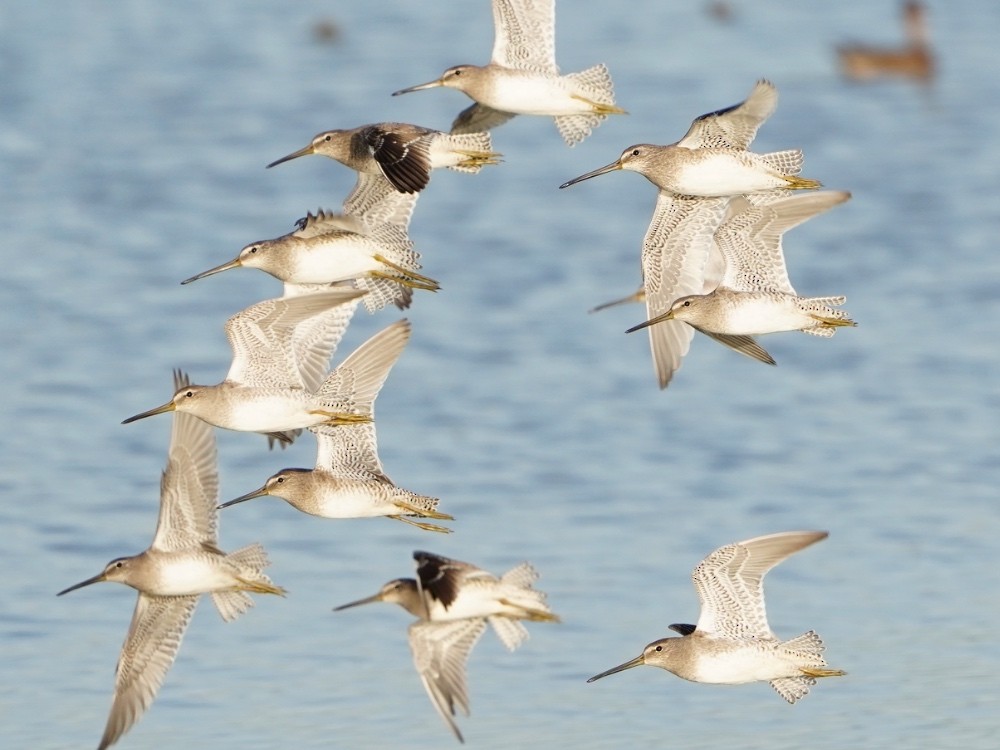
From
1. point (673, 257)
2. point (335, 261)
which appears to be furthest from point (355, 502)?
point (673, 257)

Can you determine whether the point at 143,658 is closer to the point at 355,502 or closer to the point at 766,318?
the point at 355,502

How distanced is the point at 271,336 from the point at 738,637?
231 cm

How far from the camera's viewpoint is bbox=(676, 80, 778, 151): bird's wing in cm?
902

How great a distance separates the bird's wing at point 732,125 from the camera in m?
9.02

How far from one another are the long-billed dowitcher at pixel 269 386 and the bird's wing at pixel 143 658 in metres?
0.97

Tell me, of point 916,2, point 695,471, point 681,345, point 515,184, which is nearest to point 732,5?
point 916,2

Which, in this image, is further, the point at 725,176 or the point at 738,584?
the point at 725,176

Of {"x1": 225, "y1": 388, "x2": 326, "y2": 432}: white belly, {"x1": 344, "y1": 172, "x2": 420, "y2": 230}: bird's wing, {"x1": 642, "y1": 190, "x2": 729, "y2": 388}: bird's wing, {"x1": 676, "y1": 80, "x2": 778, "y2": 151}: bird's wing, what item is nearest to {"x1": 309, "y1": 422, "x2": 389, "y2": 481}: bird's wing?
{"x1": 225, "y1": 388, "x2": 326, "y2": 432}: white belly

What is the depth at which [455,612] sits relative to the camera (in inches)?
326

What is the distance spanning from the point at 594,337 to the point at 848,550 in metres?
5.49

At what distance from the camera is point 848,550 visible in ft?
45.0

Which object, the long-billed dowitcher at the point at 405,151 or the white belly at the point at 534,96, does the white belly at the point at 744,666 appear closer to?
the long-billed dowitcher at the point at 405,151

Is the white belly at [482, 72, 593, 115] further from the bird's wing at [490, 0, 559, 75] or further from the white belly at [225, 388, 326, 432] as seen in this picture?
the white belly at [225, 388, 326, 432]

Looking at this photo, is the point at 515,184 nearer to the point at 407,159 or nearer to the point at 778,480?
the point at 778,480
